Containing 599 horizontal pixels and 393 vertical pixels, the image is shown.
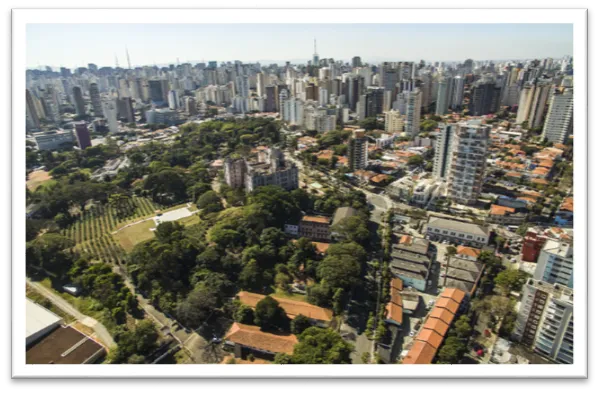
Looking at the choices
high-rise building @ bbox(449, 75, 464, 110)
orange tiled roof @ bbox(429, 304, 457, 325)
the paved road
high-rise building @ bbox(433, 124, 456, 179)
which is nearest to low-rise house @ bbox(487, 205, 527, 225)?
high-rise building @ bbox(433, 124, 456, 179)

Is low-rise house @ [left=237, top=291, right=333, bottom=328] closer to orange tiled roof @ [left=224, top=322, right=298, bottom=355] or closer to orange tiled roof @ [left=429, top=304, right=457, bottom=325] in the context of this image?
orange tiled roof @ [left=224, top=322, right=298, bottom=355]

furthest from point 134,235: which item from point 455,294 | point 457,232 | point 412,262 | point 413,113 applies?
point 413,113

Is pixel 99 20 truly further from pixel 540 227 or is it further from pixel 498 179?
pixel 498 179

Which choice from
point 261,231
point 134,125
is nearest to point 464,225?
point 261,231

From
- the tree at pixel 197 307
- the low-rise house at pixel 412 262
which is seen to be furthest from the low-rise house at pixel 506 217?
the tree at pixel 197 307

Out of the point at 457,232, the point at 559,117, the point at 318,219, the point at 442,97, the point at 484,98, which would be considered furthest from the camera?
the point at 442,97

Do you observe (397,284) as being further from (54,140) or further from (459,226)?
(54,140)
